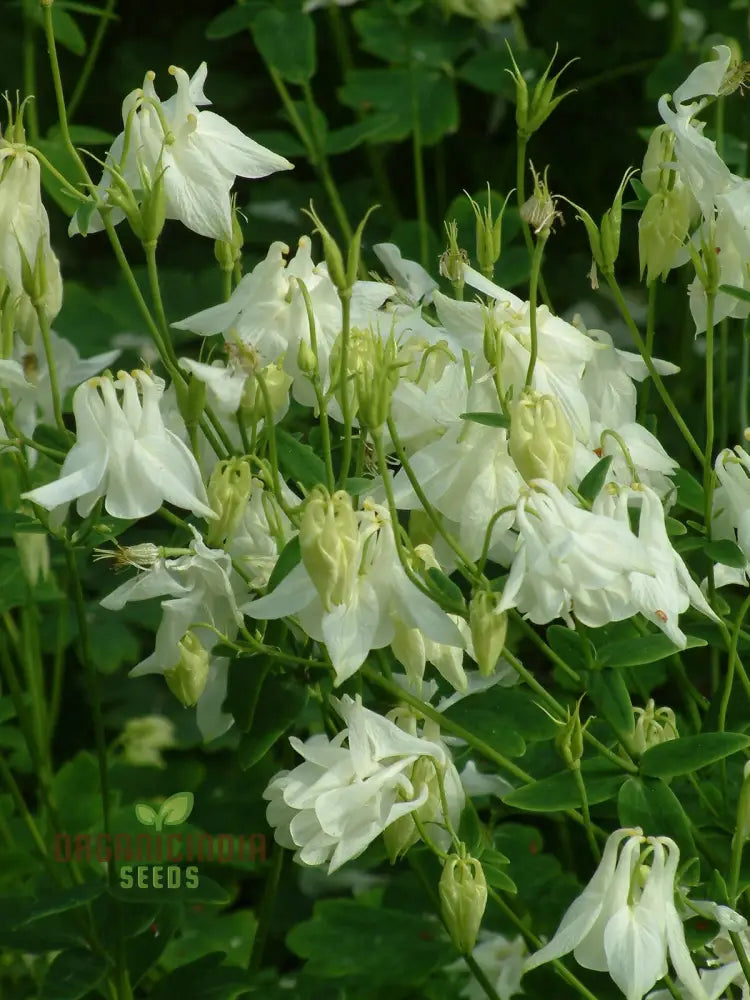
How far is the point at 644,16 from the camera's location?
6.42ft

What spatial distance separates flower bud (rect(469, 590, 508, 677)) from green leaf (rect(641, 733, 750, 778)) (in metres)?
0.14

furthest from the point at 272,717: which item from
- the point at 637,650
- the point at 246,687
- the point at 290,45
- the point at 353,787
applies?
the point at 290,45

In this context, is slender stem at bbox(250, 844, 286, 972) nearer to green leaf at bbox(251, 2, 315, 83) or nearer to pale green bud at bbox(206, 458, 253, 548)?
pale green bud at bbox(206, 458, 253, 548)

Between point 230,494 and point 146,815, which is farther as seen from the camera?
point 146,815

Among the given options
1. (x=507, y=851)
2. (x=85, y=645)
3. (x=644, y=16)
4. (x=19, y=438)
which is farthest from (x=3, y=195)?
(x=644, y=16)

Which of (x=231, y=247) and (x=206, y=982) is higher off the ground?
(x=231, y=247)

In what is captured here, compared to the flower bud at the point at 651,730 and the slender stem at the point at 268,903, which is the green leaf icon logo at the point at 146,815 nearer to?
the slender stem at the point at 268,903

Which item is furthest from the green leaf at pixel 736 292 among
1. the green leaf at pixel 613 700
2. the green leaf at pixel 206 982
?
the green leaf at pixel 206 982

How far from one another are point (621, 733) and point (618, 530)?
0.17 m

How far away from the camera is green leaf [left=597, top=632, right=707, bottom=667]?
32.5 inches

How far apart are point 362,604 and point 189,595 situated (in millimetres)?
133

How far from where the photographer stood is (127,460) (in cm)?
82

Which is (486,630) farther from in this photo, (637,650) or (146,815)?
(146,815)

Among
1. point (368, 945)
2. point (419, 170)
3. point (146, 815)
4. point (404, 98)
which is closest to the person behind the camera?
point (146, 815)
